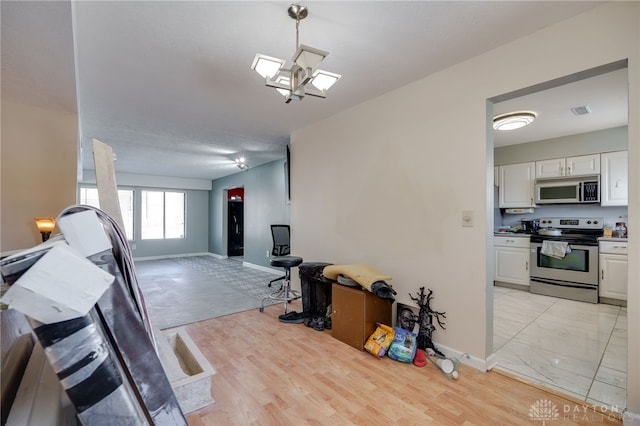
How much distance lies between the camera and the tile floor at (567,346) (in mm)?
1948

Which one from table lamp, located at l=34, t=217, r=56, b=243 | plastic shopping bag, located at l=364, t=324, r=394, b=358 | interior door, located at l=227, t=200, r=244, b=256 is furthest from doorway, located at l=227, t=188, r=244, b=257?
plastic shopping bag, located at l=364, t=324, r=394, b=358

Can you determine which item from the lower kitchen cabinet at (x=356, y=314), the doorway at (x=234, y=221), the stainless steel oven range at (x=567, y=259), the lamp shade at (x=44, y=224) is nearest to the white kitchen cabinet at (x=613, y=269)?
the stainless steel oven range at (x=567, y=259)

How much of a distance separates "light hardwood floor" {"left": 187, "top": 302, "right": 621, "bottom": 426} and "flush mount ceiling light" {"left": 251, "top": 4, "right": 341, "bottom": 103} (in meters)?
2.03

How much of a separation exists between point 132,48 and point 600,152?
5.74 metres

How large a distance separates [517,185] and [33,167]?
6.62m

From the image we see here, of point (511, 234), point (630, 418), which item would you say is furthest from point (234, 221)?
point (630, 418)

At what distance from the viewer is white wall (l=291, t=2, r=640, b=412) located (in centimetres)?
170

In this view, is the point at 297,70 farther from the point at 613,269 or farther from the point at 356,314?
the point at 613,269

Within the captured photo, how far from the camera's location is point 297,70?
1791 mm

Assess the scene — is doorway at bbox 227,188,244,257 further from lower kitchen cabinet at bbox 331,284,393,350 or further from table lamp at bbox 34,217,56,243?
lower kitchen cabinet at bbox 331,284,393,350

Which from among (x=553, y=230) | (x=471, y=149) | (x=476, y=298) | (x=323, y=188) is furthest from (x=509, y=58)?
(x=553, y=230)

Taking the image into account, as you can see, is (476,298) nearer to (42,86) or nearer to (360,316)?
(360,316)

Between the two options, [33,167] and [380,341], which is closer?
[380,341]

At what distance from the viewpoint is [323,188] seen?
3691 millimetres
